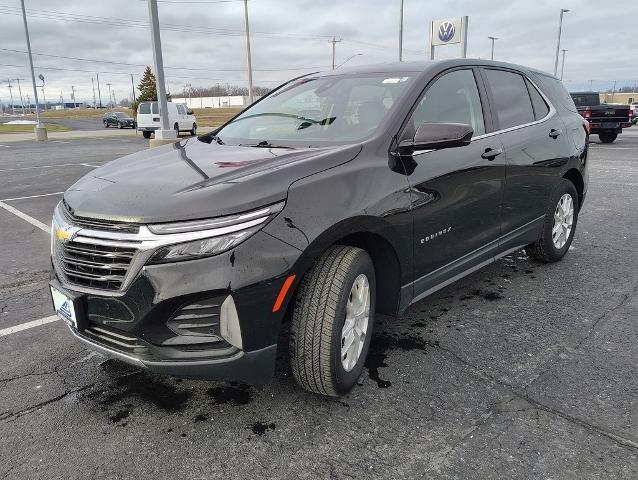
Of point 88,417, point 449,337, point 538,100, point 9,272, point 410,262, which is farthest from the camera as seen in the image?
point 9,272

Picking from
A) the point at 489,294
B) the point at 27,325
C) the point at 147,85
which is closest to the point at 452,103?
the point at 489,294

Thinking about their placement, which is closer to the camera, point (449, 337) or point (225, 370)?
point (225, 370)

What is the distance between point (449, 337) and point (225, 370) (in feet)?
5.71

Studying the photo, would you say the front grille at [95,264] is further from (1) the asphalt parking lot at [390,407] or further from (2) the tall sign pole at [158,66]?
(2) the tall sign pole at [158,66]

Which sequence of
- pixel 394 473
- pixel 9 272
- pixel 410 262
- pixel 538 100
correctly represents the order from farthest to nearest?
pixel 9 272, pixel 538 100, pixel 410 262, pixel 394 473

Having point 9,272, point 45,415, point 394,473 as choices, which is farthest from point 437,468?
point 9,272

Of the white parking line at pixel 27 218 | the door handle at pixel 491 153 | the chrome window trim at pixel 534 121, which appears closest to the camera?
the door handle at pixel 491 153

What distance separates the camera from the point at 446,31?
32594mm

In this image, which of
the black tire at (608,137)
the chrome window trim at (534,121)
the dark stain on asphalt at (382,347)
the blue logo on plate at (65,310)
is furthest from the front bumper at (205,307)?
the black tire at (608,137)

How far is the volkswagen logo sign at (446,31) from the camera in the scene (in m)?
32.2

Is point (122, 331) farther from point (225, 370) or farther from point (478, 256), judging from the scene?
point (478, 256)

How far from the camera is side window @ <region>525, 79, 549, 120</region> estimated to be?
175 inches

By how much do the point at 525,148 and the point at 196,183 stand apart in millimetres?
2784

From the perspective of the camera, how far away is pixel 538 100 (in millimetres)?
4543
